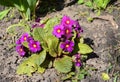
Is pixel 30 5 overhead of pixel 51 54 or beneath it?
overhead

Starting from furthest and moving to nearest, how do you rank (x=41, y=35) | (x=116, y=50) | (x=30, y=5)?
(x=30, y=5) < (x=116, y=50) < (x=41, y=35)

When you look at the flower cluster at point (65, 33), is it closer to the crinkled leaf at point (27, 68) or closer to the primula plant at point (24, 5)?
the crinkled leaf at point (27, 68)

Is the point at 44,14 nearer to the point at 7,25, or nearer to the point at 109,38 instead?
the point at 7,25

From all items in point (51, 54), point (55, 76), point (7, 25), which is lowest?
point (55, 76)

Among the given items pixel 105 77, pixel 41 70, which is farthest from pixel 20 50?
pixel 105 77

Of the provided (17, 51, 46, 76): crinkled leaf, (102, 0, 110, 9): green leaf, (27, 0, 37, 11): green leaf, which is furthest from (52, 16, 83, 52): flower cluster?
(102, 0, 110, 9): green leaf

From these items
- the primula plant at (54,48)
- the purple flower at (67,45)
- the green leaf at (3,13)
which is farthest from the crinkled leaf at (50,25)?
the green leaf at (3,13)

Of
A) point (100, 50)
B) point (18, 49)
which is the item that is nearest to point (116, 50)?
point (100, 50)

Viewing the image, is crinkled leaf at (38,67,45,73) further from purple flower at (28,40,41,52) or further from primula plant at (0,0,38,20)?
primula plant at (0,0,38,20)
